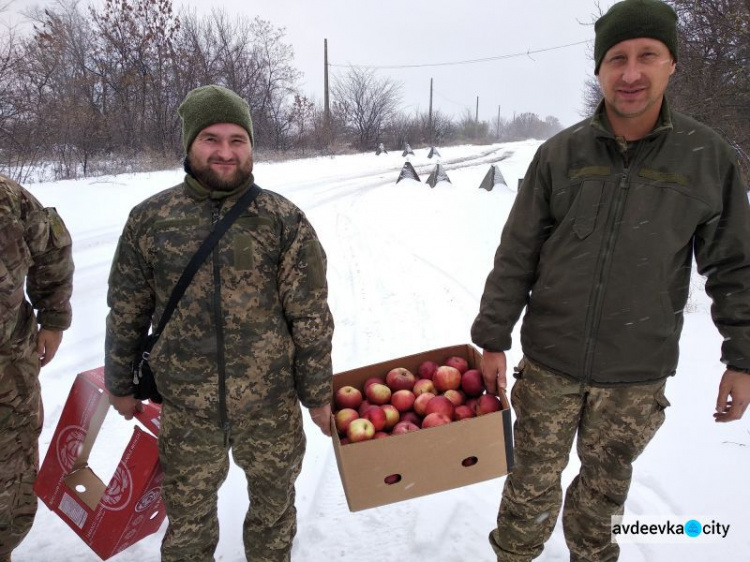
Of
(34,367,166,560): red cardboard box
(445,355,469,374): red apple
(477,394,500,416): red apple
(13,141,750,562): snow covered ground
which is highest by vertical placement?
(445,355,469,374): red apple

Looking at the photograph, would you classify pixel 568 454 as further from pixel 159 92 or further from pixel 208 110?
pixel 159 92

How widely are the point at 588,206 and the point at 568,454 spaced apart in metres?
1.11

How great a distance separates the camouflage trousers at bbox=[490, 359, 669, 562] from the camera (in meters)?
2.16

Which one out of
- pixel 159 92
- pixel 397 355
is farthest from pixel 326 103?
pixel 397 355

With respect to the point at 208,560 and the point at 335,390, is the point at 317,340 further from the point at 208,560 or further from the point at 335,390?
the point at 208,560

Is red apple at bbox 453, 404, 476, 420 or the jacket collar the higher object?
the jacket collar

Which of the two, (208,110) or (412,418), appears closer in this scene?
(208,110)

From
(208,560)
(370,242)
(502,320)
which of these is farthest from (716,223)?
(370,242)

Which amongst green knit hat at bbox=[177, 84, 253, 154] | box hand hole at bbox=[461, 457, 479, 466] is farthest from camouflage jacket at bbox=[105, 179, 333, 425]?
box hand hole at bbox=[461, 457, 479, 466]

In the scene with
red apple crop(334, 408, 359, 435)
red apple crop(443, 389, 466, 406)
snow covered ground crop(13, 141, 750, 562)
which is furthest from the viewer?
snow covered ground crop(13, 141, 750, 562)

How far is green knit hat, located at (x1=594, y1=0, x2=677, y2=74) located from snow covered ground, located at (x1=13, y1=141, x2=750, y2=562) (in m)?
2.44

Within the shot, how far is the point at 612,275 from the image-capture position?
6.67 feet

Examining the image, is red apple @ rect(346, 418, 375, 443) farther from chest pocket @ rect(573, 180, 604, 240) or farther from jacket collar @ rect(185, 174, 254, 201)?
chest pocket @ rect(573, 180, 604, 240)

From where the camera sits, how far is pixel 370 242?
873 centimetres
